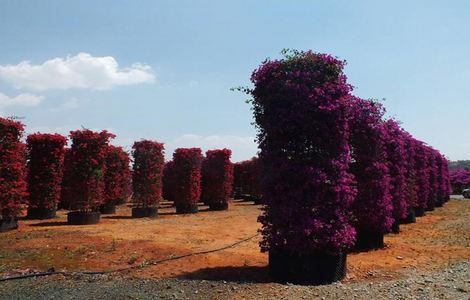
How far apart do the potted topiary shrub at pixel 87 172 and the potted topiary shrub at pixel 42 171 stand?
1.12m

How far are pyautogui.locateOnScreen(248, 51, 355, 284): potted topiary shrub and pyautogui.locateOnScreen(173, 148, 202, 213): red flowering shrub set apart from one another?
15336 millimetres

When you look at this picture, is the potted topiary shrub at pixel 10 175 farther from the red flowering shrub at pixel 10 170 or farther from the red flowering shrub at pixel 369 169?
the red flowering shrub at pixel 369 169

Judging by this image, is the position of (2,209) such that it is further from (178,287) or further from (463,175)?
(463,175)

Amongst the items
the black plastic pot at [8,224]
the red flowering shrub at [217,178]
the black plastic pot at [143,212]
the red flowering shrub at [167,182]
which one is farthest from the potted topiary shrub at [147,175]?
the red flowering shrub at [167,182]

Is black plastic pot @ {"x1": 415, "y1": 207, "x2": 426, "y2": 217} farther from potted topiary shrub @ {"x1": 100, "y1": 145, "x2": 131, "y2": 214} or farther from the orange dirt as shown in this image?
potted topiary shrub @ {"x1": 100, "y1": 145, "x2": 131, "y2": 214}

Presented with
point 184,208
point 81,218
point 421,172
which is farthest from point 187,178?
point 421,172

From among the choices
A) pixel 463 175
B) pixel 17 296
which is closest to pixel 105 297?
pixel 17 296

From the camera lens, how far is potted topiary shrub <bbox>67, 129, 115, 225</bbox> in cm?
1747

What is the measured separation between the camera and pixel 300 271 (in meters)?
8.45

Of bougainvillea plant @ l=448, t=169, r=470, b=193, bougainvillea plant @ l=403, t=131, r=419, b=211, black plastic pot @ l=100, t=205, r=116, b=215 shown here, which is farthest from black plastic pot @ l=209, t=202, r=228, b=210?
bougainvillea plant @ l=448, t=169, r=470, b=193

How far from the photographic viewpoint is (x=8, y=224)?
1476 centimetres

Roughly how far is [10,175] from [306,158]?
36.1ft

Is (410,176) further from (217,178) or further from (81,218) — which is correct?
(81,218)

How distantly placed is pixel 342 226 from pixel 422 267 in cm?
311
